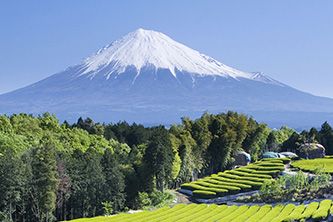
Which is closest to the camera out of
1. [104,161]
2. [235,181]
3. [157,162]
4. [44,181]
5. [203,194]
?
[44,181]

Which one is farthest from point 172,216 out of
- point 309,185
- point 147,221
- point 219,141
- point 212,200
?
point 219,141

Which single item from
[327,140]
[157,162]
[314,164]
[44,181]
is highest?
[327,140]

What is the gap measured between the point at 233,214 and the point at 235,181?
76.2 ft

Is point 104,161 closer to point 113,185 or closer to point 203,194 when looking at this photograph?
point 113,185

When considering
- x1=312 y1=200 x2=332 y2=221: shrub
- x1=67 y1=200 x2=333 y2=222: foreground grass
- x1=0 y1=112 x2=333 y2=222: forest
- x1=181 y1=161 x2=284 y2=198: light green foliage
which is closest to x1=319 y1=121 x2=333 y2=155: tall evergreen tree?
x1=0 y1=112 x2=333 y2=222: forest

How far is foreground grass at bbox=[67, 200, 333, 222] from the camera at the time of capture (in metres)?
41.8

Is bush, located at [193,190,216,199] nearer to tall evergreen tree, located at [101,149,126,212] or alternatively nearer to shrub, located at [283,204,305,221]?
tall evergreen tree, located at [101,149,126,212]

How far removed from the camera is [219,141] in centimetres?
8394

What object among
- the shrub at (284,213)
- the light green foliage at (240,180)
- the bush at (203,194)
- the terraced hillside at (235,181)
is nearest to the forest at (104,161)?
the terraced hillside at (235,181)

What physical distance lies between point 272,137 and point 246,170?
30.7m

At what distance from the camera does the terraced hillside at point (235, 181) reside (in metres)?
64.5

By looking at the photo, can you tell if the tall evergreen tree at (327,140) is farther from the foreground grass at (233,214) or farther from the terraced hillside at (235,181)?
the foreground grass at (233,214)

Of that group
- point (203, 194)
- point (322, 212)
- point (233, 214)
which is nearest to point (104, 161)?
point (203, 194)

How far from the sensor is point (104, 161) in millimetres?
61125
